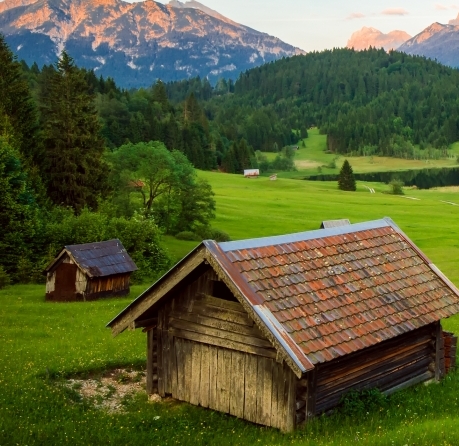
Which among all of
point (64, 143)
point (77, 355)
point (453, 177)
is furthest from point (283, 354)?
point (453, 177)

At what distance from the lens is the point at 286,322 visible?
13141 millimetres

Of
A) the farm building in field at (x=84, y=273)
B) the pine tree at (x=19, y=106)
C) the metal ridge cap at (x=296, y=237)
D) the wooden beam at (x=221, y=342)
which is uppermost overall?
the pine tree at (x=19, y=106)

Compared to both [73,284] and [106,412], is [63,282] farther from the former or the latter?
[106,412]

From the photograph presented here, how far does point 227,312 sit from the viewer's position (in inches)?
568

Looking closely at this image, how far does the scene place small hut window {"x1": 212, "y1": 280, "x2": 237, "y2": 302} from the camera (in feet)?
48.8

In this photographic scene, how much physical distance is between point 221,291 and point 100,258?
23641mm

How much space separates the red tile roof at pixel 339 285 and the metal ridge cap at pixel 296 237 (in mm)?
24

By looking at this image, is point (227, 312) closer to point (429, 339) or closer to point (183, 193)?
point (429, 339)

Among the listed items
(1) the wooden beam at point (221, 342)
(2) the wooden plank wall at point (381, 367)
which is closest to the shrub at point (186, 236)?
(2) the wooden plank wall at point (381, 367)

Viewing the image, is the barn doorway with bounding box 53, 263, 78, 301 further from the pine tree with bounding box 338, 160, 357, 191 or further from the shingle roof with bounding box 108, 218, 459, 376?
the pine tree with bounding box 338, 160, 357, 191

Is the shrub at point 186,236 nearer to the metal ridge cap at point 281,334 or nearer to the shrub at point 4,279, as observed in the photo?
the shrub at point 4,279

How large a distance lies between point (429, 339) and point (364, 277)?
3.22 m

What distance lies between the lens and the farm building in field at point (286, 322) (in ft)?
44.1

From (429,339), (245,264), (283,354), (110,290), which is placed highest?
(245,264)
